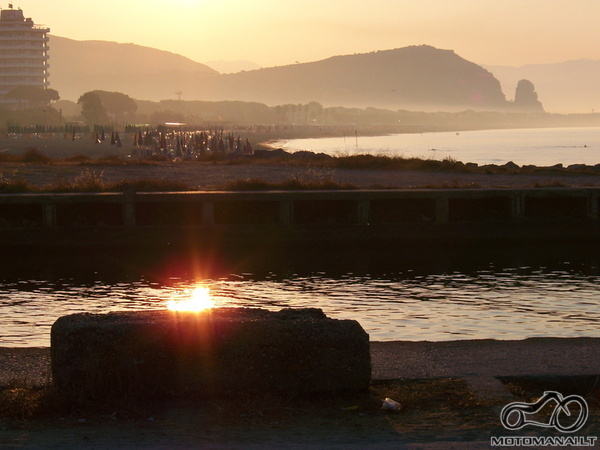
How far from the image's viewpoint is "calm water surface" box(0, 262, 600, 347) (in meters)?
14.6

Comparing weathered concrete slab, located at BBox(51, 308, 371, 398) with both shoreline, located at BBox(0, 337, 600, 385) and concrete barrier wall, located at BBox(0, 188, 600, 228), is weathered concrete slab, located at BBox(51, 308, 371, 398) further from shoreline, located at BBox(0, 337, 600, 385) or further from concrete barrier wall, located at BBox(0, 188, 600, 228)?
concrete barrier wall, located at BBox(0, 188, 600, 228)

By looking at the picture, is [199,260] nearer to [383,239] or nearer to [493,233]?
[383,239]

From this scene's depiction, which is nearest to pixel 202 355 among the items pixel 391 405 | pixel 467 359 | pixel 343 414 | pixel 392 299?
pixel 343 414

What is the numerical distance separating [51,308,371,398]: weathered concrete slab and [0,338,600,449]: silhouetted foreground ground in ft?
0.45

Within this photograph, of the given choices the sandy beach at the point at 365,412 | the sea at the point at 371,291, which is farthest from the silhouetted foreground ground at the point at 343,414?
the sea at the point at 371,291

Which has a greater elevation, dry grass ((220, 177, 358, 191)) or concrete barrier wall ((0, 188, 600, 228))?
dry grass ((220, 177, 358, 191))

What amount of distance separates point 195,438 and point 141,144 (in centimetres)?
8796

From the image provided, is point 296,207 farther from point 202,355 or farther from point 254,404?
point 254,404

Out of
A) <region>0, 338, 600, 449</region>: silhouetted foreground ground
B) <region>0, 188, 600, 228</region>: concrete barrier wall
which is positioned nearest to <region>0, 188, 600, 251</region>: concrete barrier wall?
<region>0, 188, 600, 228</region>: concrete barrier wall

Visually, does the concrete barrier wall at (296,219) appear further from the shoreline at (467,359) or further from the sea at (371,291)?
the shoreline at (467,359)

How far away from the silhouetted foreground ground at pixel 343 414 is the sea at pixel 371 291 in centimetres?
474

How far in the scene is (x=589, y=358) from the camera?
30.6 feet

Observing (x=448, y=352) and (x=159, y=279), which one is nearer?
(x=448, y=352)

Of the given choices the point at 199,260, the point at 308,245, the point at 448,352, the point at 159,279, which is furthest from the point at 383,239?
the point at 448,352
